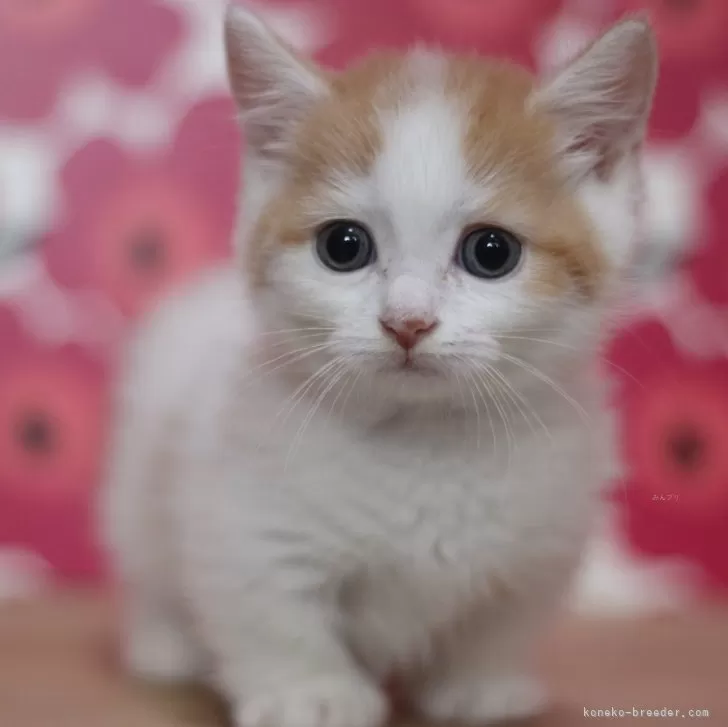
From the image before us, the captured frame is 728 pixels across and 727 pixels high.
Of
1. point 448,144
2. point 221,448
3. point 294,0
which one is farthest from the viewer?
point 294,0

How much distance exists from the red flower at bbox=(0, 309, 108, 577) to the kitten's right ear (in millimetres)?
783

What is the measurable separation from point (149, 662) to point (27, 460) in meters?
0.61

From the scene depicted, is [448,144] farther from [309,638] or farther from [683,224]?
[683,224]

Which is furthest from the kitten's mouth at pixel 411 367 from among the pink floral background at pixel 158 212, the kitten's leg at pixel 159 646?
the pink floral background at pixel 158 212

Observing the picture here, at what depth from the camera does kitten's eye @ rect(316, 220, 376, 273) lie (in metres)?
0.96

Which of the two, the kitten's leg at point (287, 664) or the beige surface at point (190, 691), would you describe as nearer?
the kitten's leg at point (287, 664)

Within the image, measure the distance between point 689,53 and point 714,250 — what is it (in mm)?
321

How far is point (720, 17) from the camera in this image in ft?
5.64

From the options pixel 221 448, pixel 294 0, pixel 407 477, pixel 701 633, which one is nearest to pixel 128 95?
pixel 294 0

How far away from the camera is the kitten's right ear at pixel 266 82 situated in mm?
1027

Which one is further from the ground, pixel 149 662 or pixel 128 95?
pixel 128 95

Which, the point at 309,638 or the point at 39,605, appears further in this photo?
the point at 39,605

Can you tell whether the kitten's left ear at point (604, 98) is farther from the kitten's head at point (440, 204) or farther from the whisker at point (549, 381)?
the whisker at point (549, 381)

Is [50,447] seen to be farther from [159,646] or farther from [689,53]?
[689,53]
